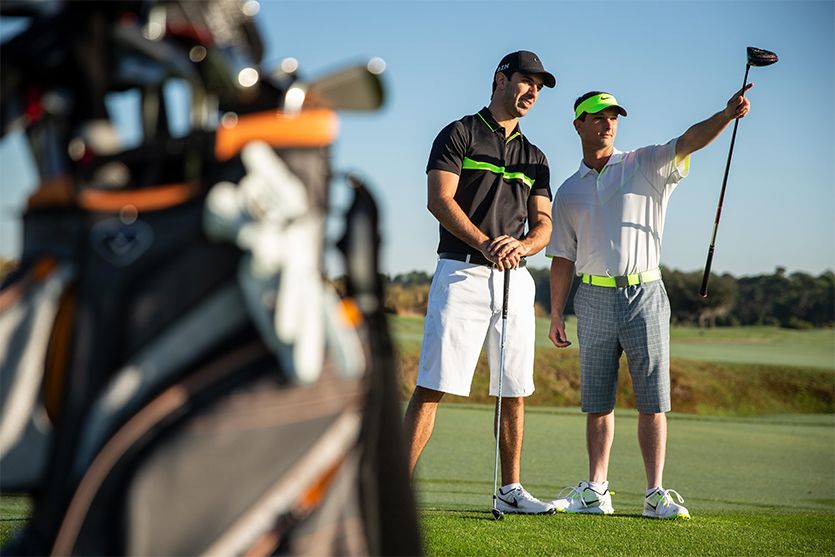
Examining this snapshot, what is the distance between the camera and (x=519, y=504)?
148 inches

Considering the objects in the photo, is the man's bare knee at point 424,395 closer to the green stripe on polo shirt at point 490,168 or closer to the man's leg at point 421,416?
the man's leg at point 421,416

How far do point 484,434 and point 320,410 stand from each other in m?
5.87

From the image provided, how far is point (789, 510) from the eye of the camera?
15.1 feet

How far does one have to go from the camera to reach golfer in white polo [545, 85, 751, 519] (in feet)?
12.8

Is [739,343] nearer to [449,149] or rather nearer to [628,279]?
[628,279]

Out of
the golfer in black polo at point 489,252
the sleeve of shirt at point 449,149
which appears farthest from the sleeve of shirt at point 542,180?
the sleeve of shirt at point 449,149

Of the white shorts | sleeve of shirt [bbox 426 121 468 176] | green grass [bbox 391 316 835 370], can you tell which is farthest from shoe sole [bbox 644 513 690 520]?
green grass [bbox 391 316 835 370]

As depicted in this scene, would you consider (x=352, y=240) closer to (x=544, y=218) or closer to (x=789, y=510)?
(x=544, y=218)

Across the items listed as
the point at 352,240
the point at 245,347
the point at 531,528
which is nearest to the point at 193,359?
the point at 245,347

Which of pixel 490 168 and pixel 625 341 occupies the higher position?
pixel 490 168

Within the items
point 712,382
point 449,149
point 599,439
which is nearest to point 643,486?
point 599,439

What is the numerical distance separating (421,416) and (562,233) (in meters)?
1.06

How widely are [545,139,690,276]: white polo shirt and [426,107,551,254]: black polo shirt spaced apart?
0.32 meters

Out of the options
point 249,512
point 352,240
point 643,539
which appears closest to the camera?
point 249,512
